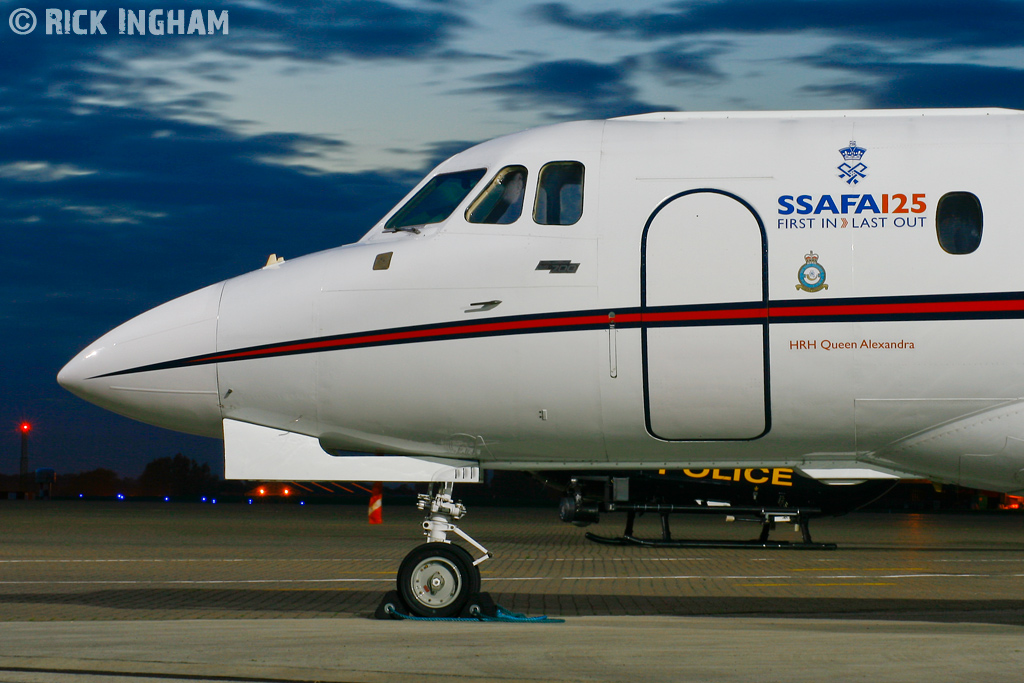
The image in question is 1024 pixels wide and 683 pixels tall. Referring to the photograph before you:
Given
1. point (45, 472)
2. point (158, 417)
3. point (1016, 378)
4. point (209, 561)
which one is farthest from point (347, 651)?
point (45, 472)

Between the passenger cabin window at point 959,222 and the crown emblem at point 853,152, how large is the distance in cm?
66

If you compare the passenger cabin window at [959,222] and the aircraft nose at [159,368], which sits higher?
the passenger cabin window at [959,222]

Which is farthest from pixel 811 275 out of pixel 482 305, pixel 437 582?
pixel 437 582

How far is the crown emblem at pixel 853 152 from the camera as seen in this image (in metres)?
7.86

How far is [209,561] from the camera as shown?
1634cm

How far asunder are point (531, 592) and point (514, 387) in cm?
502

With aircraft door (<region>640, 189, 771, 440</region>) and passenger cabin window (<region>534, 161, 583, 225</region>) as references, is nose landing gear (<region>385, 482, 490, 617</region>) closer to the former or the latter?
aircraft door (<region>640, 189, 771, 440</region>)

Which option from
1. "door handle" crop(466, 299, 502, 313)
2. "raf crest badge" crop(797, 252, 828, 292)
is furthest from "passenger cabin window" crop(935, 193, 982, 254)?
"door handle" crop(466, 299, 502, 313)

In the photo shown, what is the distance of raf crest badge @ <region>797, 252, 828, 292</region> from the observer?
7.60 metres

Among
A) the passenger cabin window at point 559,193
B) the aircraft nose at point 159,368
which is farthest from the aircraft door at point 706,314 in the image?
the aircraft nose at point 159,368

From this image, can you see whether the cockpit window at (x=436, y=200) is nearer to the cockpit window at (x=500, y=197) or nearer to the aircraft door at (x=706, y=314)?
the cockpit window at (x=500, y=197)

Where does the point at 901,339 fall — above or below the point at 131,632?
above

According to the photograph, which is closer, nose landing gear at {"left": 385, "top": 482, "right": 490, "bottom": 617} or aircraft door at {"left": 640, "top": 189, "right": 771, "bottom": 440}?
aircraft door at {"left": 640, "top": 189, "right": 771, "bottom": 440}

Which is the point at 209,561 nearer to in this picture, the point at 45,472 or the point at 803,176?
the point at 803,176
